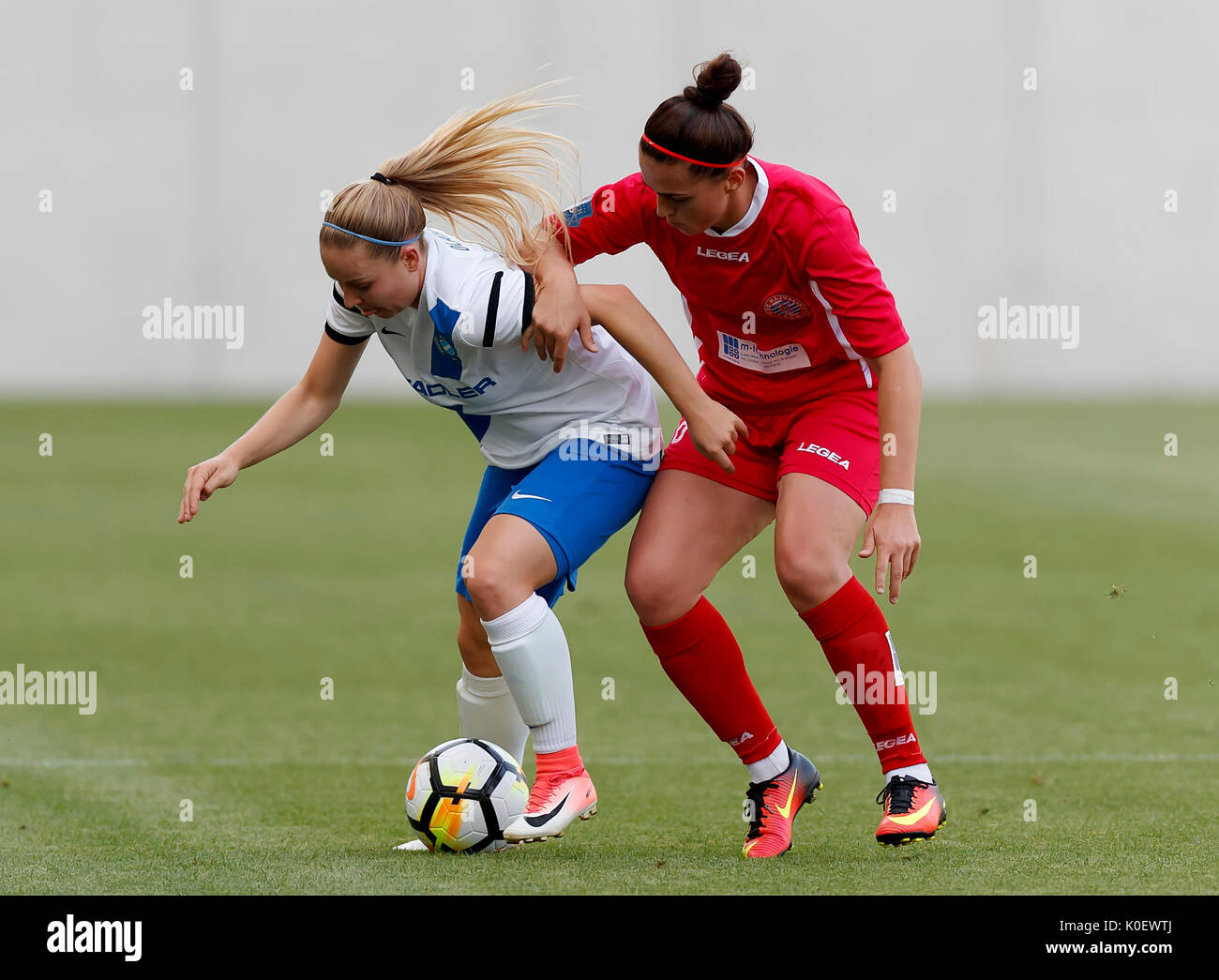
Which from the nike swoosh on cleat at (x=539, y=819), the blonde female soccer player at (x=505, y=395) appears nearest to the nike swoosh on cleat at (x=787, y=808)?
the blonde female soccer player at (x=505, y=395)

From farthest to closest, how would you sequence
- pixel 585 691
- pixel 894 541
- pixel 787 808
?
pixel 585 691 < pixel 787 808 < pixel 894 541

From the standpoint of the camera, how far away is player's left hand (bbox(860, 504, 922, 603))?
356cm

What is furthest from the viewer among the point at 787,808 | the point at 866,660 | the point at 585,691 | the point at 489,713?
the point at 585,691

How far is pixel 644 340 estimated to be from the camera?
3.85 m

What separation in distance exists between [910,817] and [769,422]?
3.51 feet

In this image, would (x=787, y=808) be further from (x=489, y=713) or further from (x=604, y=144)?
(x=604, y=144)

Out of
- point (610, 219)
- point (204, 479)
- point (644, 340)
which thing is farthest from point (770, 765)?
point (204, 479)

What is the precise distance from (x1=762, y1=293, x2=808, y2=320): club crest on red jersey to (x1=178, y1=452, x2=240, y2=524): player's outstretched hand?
140cm

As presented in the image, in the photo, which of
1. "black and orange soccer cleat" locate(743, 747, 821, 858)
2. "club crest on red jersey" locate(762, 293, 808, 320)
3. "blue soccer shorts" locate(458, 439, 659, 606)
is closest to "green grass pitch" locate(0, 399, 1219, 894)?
"black and orange soccer cleat" locate(743, 747, 821, 858)

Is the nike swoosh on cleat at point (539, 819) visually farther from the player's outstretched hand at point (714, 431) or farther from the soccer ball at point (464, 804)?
the player's outstretched hand at point (714, 431)

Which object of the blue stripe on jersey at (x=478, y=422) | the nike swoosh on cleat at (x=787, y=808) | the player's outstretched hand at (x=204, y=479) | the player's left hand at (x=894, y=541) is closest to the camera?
the player's left hand at (x=894, y=541)

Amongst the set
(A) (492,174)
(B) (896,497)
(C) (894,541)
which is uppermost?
(A) (492,174)

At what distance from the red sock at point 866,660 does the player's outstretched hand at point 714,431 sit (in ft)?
1.42

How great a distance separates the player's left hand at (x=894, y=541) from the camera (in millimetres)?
3559
